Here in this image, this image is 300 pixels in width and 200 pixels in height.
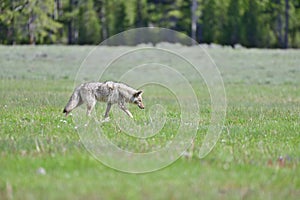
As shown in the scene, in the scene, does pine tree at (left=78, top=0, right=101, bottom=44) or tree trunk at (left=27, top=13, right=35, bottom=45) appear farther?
pine tree at (left=78, top=0, right=101, bottom=44)

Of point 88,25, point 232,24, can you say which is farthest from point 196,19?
point 88,25

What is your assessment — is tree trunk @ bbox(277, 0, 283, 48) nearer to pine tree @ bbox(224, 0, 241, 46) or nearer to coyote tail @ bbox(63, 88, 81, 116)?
pine tree @ bbox(224, 0, 241, 46)

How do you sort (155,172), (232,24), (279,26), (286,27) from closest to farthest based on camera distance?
(155,172)
(286,27)
(279,26)
(232,24)

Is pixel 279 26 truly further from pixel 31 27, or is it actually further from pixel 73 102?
pixel 73 102

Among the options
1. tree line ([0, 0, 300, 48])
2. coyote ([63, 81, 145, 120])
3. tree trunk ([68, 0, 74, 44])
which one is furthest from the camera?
tree line ([0, 0, 300, 48])

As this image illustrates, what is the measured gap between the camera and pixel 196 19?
73.8m

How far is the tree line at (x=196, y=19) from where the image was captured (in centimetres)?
7288

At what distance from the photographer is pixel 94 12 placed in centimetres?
7256

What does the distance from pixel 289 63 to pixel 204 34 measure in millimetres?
36259

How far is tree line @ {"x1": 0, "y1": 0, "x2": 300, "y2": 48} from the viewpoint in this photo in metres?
72.9

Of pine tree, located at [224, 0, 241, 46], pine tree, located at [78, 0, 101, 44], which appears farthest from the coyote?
pine tree, located at [224, 0, 241, 46]

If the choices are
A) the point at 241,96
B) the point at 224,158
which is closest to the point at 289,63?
the point at 241,96

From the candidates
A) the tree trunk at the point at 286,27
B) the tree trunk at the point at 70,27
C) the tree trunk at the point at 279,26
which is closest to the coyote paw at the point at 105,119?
the tree trunk at the point at 286,27

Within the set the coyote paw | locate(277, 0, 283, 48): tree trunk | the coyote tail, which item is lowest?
locate(277, 0, 283, 48): tree trunk
